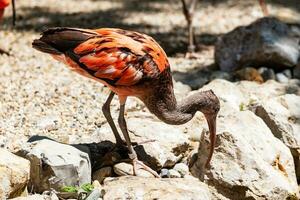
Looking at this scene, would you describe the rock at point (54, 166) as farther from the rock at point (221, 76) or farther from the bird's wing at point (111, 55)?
the rock at point (221, 76)

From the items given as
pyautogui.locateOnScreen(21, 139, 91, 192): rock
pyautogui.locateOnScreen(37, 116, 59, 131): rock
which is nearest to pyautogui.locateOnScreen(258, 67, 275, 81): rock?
pyautogui.locateOnScreen(37, 116, 59, 131): rock

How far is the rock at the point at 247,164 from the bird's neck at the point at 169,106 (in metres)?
0.29

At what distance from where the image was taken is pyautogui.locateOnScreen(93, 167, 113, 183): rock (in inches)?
182

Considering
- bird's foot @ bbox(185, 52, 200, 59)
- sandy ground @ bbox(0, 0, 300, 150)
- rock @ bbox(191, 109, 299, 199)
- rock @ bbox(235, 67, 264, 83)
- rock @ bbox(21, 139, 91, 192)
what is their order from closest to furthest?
rock @ bbox(21, 139, 91, 192) < rock @ bbox(191, 109, 299, 199) < sandy ground @ bbox(0, 0, 300, 150) < rock @ bbox(235, 67, 264, 83) < bird's foot @ bbox(185, 52, 200, 59)

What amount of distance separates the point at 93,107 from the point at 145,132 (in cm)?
95

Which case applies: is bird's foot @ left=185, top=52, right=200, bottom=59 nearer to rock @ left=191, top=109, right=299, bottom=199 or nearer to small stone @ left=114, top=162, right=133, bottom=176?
rock @ left=191, top=109, right=299, bottom=199

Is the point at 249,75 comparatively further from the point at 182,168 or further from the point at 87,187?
the point at 87,187

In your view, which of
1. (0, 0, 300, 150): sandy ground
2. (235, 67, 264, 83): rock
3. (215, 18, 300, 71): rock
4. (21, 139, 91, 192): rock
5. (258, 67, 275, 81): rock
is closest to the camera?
(21, 139, 91, 192): rock

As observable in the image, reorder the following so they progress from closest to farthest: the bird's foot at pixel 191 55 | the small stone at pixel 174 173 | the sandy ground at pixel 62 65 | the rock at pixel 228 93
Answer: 1. the small stone at pixel 174 173
2. the sandy ground at pixel 62 65
3. the rock at pixel 228 93
4. the bird's foot at pixel 191 55

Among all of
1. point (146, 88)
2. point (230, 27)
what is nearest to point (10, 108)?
point (146, 88)

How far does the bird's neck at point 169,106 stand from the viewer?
4605 mm

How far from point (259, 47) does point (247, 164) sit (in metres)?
3.06

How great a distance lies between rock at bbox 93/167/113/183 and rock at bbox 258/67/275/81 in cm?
323

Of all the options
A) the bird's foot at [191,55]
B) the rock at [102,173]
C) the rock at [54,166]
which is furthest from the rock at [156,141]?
the bird's foot at [191,55]
